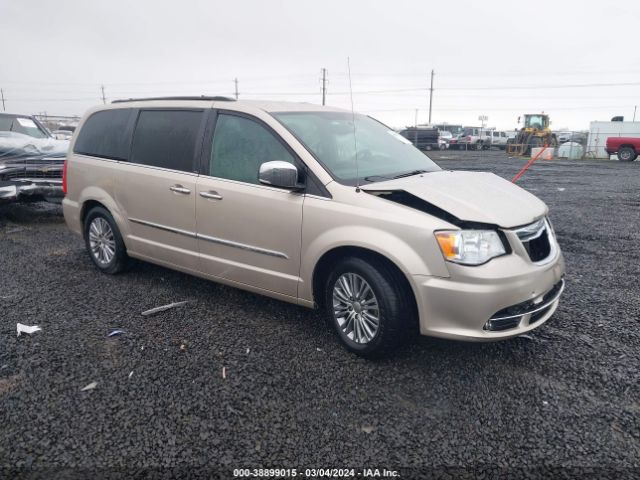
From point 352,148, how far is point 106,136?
288 centimetres

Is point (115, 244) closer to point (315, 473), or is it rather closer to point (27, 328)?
point (27, 328)

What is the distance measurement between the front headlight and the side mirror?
114 centimetres

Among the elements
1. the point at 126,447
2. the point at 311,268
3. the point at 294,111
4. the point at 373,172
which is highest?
the point at 294,111

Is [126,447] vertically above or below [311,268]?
below

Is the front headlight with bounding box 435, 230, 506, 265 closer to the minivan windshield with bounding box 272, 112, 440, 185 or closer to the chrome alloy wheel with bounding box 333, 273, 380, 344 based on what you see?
the chrome alloy wheel with bounding box 333, 273, 380, 344

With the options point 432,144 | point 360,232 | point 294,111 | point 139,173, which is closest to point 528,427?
point 360,232

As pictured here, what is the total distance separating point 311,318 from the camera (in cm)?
433

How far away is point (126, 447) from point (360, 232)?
1.89 metres

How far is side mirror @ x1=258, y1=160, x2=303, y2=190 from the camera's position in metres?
3.64

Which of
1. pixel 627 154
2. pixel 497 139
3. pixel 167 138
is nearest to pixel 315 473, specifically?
pixel 167 138

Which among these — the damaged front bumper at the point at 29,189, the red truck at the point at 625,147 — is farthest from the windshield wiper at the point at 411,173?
the red truck at the point at 625,147

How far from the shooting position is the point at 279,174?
3641 millimetres

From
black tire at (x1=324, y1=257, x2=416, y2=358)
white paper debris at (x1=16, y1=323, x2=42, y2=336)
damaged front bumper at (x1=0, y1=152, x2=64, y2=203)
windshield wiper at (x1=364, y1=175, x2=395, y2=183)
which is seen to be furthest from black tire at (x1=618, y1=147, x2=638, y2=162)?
A: white paper debris at (x1=16, y1=323, x2=42, y2=336)

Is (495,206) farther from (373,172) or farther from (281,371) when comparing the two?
(281,371)
